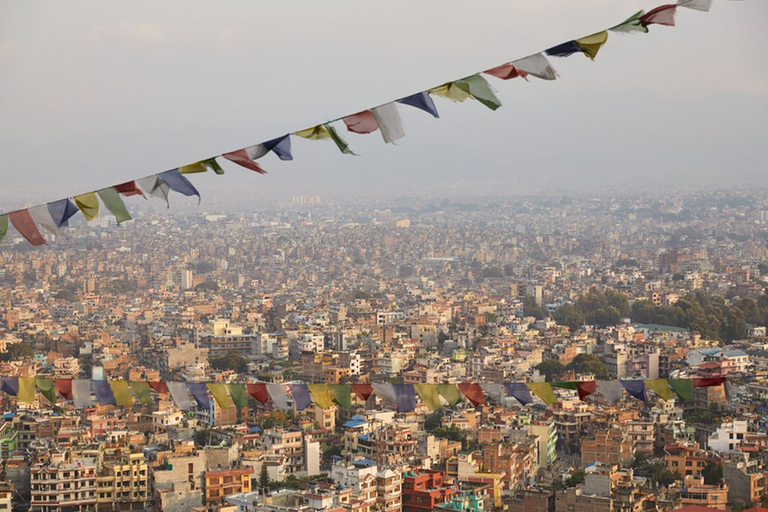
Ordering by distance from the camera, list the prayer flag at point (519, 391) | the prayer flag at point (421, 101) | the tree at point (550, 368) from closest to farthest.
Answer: the prayer flag at point (421, 101)
the prayer flag at point (519, 391)
the tree at point (550, 368)

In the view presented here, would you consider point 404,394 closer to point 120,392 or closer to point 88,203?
point 120,392

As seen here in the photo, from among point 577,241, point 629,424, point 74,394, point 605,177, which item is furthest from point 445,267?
point 74,394

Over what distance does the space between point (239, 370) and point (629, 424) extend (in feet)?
25.0

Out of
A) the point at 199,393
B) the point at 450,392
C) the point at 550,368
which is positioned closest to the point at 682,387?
the point at 450,392

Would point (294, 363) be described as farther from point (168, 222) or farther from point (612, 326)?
point (168, 222)

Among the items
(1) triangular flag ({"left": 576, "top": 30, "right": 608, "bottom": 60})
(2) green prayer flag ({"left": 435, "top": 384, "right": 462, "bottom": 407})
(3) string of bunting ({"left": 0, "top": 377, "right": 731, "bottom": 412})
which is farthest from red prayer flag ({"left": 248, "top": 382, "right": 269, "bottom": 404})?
(1) triangular flag ({"left": 576, "top": 30, "right": 608, "bottom": 60})

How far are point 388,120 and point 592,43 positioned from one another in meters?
0.45

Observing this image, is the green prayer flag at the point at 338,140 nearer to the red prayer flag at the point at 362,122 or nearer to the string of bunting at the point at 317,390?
the red prayer flag at the point at 362,122

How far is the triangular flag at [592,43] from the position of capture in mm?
2385

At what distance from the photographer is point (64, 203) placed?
253cm

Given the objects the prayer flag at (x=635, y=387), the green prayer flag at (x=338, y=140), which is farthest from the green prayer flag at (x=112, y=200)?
the prayer flag at (x=635, y=387)

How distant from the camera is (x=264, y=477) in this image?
811cm

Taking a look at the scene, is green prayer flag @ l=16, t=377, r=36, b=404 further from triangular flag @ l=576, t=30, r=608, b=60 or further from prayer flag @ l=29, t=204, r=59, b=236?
triangular flag @ l=576, t=30, r=608, b=60

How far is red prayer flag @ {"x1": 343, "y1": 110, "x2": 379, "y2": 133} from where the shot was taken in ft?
→ 7.88
